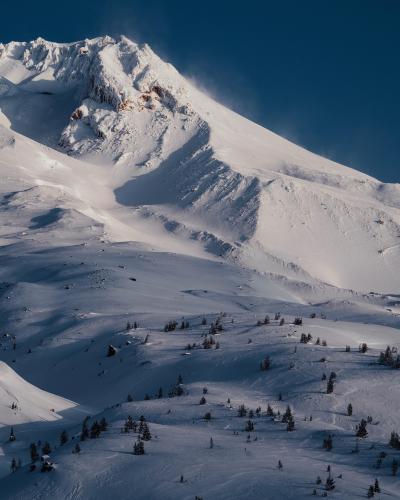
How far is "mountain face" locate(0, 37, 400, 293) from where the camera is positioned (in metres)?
48.8

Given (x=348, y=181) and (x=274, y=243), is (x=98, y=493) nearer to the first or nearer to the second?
(x=274, y=243)

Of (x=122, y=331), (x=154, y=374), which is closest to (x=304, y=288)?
(x=122, y=331)

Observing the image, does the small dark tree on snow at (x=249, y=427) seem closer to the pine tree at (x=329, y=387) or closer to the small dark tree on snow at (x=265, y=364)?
the pine tree at (x=329, y=387)

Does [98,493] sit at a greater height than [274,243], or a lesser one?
lesser

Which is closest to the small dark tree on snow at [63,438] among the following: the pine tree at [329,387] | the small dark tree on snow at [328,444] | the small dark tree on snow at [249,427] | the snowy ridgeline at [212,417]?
the snowy ridgeline at [212,417]

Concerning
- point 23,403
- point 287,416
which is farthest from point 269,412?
point 23,403

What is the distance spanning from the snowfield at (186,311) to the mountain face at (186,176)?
225 mm

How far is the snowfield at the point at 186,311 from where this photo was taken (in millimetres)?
6652

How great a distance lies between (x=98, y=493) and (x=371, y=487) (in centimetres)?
230

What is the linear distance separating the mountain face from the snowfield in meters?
0.22

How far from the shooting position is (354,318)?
71.5ft

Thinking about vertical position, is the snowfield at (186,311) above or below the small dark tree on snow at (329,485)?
above

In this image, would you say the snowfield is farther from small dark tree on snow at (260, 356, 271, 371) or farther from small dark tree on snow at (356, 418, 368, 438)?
small dark tree on snow at (356, 418, 368, 438)

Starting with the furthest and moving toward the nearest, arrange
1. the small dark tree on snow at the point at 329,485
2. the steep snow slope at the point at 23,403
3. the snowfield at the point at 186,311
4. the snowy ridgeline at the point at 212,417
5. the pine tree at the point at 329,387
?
the pine tree at the point at 329,387 → the steep snow slope at the point at 23,403 → the snowfield at the point at 186,311 → the snowy ridgeline at the point at 212,417 → the small dark tree on snow at the point at 329,485
